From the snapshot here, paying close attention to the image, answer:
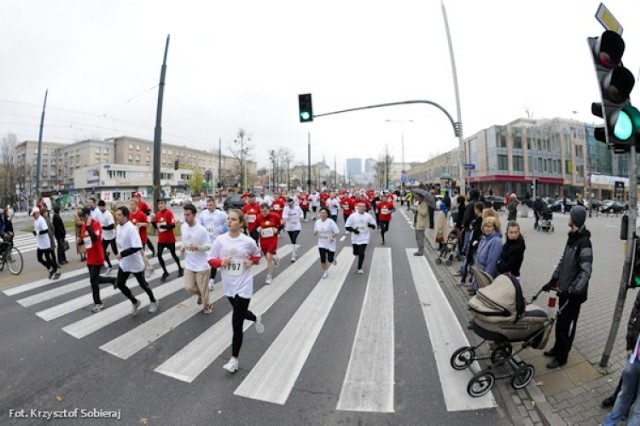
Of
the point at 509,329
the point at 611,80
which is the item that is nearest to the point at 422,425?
the point at 509,329

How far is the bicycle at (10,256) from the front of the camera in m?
9.04

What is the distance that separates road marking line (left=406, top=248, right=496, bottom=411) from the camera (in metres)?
3.46

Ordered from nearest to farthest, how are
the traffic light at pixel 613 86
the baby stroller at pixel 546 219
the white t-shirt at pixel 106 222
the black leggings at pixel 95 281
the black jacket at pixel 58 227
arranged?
the traffic light at pixel 613 86 < the black leggings at pixel 95 281 < the white t-shirt at pixel 106 222 < the black jacket at pixel 58 227 < the baby stroller at pixel 546 219

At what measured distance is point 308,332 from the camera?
5094 mm

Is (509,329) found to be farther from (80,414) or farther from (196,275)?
(196,275)

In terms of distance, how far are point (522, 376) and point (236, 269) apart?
345 cm

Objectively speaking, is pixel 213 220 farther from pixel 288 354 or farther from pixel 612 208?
pixel 612 208

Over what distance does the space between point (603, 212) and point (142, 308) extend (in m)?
39.1

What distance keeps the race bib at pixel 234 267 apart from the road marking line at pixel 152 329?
5.88ft

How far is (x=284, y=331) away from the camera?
5.11 meters

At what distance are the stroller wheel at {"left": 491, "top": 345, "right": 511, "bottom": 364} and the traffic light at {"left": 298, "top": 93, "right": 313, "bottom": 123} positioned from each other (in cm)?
1135

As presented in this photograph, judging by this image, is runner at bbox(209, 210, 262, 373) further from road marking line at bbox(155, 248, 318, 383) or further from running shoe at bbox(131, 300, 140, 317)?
running shoe at bbox(131, 300, 140, 317)

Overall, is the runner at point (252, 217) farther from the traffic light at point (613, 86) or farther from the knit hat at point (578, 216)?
the traffic light at point (613, 86)

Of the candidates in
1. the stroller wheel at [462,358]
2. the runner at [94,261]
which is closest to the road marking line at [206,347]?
the runner at [94,261]
